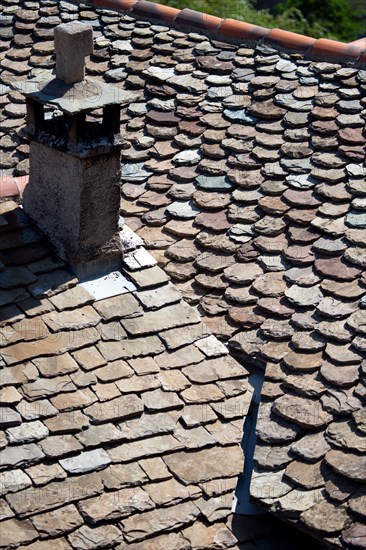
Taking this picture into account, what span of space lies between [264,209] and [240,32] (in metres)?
2.37

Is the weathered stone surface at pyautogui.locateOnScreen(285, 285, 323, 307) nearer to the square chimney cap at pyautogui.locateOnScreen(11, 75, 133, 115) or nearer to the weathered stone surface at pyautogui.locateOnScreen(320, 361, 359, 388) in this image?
the weathered stone surface at pyautogui.locateOnScreen(320, 361, 359, 388)

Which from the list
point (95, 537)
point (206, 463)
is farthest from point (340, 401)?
point (95, 537)

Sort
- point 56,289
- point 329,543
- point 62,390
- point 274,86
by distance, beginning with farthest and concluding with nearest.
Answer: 1. point 274,86
2. point 56,289
3. point 62,390
4. point 329,543

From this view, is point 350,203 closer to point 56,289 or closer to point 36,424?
point 56,289

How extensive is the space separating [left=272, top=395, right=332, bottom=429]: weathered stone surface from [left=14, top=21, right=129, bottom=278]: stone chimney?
176 cm

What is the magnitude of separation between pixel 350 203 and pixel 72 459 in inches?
127

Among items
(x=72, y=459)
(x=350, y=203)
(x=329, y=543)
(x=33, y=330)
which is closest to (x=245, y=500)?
(x=329, y=543)

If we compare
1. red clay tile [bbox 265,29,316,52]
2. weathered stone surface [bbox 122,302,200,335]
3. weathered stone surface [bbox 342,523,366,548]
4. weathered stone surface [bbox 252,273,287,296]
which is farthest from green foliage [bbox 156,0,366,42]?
weathered stone surface [bbox 342,523,366,548]

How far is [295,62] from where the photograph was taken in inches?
379

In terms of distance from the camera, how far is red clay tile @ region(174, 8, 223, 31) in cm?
1015

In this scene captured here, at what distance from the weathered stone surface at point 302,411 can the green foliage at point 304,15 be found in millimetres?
14688

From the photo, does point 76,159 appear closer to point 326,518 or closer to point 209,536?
point 209,536

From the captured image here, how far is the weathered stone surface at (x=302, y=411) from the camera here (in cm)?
693

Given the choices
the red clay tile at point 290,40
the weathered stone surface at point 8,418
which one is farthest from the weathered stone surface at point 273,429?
the red clay tile at point 290,40
